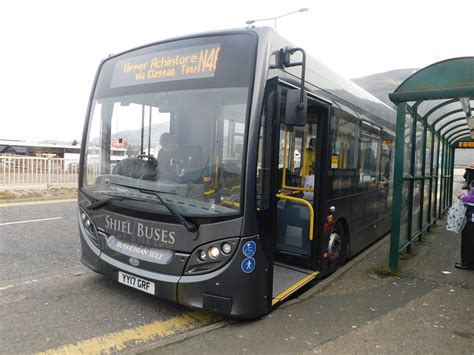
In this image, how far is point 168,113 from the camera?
390 cm

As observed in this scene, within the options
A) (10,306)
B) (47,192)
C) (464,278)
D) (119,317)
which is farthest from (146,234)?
(47,192)

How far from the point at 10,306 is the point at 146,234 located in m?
1.60

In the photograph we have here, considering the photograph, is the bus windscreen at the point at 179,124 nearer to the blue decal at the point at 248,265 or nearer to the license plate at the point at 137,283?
the blue decal at the point at 248,265

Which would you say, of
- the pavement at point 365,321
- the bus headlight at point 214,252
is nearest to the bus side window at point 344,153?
the pavement at point 365,321

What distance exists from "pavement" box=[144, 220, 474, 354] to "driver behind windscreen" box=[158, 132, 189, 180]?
58.3 inches

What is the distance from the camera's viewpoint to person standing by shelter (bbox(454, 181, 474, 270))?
5.88 m

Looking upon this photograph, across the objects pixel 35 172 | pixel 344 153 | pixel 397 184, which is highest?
pixel 344 153

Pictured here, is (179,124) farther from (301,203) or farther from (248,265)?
(301,203)

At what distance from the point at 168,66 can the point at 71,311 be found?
103 inches

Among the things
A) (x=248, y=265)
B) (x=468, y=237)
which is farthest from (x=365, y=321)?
(x=468, y=237)

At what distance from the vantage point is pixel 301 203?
518cm

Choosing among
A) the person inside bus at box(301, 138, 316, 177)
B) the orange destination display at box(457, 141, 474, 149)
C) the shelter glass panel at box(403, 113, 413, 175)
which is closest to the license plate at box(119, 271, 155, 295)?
the person inside bus at box(301, 138, 316, 177)

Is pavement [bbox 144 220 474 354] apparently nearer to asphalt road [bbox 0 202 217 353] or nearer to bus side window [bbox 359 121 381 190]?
asphalt road [bbox 0 202 217 353]

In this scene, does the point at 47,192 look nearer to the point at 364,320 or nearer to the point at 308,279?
the point at 308,279
